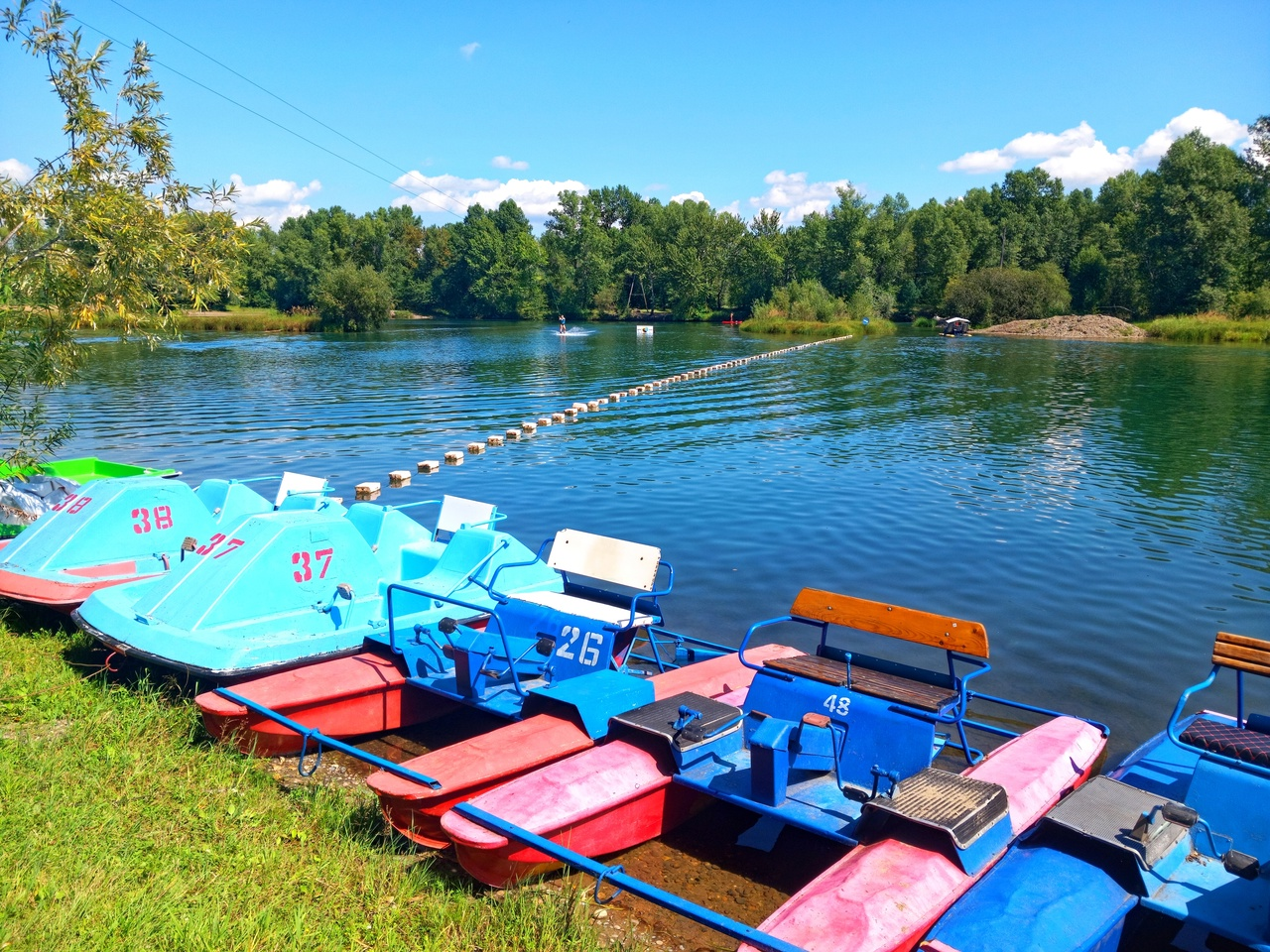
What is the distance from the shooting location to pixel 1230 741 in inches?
238

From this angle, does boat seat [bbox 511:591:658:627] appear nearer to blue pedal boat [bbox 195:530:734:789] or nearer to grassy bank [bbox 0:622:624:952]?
blue pedal boat [bbox 195:530:734:789]

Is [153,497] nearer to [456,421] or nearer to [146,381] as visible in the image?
[456,421]

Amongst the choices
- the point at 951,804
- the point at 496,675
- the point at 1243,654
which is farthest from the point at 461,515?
the point at 1243,654

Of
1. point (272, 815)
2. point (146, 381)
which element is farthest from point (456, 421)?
point (272, 815)

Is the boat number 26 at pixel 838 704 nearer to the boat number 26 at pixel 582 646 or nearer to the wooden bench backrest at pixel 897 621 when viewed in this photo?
the wooden bench backrest at pixel 897 621

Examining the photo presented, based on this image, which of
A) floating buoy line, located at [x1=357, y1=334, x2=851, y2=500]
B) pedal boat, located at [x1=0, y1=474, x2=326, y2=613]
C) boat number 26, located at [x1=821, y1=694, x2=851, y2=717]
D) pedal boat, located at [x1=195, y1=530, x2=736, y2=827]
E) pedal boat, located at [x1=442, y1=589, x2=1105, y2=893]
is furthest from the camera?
floating buoy line, located at [x1=357, y1=334, x2=851, y2=500]

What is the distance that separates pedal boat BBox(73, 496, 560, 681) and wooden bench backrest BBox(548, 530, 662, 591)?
0.46m

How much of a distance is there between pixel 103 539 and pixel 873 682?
337 inches

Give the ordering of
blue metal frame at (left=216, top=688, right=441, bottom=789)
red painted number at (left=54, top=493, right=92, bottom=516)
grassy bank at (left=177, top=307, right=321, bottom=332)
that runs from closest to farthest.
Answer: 1. blue metal frame at (left=216, top=688, right=441, bottom=789)
2. red painted number at (left=54, top=493, right=92, bottom=516)
3. grassy bank at (left=177, top=307, right=321, bottom=332)

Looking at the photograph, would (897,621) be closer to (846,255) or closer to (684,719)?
(684,719)

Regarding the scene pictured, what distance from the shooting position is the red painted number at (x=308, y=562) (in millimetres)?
8492

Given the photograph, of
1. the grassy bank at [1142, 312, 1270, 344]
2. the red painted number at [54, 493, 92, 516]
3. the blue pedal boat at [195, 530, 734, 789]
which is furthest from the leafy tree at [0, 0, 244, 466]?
the grassy bank at [1142, 312, 1270, 344]

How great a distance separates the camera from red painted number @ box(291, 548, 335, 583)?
27.9 feet

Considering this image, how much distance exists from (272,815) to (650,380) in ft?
119
